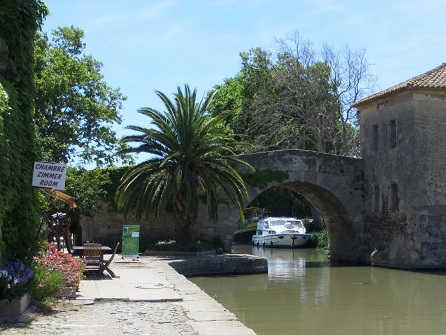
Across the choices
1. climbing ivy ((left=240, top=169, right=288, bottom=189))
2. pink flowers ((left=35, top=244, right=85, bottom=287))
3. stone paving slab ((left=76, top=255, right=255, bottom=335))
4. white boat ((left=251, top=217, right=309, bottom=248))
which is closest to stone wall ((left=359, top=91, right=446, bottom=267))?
climbing ivy ((left=240, top=169, right=288, bottom=189))

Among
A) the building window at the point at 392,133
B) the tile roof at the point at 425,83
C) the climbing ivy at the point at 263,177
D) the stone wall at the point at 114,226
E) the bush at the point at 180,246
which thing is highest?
the tile roof at the point at 425,83

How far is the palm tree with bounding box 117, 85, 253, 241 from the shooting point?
81.9 feet

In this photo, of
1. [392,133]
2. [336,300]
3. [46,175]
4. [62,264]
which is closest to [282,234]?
[392,133]

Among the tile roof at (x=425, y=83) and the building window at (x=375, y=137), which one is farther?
the building window at (x=375, y=137)

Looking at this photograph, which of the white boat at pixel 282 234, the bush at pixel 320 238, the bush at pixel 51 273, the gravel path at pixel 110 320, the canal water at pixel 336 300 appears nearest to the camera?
the gravel path at pixel 110 320

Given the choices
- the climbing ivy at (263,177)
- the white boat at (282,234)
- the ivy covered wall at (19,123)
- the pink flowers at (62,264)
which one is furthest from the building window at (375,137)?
the ivy covered wall at (19,123)

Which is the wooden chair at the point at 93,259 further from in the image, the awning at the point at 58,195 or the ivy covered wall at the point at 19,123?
the ivy covered wall at the point at 19,123

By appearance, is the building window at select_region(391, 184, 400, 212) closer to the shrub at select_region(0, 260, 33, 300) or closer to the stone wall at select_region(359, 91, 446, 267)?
the stone wall at select_region(359, 91, 446, 267)

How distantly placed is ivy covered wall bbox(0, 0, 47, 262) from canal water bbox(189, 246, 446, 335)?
4.38 m

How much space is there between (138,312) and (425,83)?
18.5 metres

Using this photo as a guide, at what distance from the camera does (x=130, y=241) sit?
852 inches

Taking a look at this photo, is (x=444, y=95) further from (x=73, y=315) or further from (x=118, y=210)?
(x=73, y=315)

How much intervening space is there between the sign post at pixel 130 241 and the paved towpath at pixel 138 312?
6.43 metres

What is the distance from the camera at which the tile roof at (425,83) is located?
25641 mm
